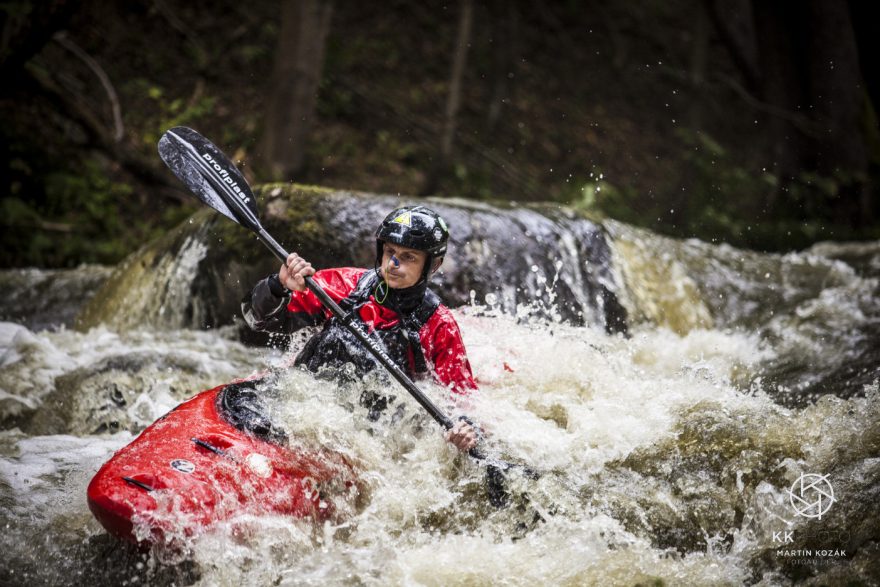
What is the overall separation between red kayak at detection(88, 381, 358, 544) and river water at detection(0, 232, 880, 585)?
0.25 feet

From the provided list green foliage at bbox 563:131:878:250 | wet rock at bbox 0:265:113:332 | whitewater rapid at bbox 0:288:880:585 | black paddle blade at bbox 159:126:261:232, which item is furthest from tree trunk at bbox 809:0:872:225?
black paddle blade at bbox 159:126:261:232

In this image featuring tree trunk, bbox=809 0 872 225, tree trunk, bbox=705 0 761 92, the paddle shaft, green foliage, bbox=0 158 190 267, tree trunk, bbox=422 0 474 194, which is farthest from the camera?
tree trunk, bbox=705 0 761 92

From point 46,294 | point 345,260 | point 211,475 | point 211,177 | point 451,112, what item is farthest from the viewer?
point 451,112

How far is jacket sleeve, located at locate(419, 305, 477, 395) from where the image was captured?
3.73 meters

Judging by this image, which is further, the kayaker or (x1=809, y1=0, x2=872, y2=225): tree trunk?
(x1=809, y1=0, x2=872, y2=225): tree trunk

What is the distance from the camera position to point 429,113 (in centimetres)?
1348

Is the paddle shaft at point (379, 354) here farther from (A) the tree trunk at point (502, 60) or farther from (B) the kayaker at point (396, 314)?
(A) the tree trunk at point (502, 60)

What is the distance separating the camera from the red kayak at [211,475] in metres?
2.97

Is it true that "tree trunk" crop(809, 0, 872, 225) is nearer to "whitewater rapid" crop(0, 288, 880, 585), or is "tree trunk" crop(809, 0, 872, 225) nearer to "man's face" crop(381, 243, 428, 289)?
"whitewater rapid" crop(0, 288, 880, 585)

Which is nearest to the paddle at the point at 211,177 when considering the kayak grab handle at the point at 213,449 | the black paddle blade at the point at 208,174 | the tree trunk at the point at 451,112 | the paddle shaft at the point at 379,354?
the black paddle blade at the point at 208,174

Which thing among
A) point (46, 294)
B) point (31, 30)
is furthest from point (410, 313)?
point (31, 30)

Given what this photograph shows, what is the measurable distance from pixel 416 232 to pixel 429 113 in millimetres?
10089

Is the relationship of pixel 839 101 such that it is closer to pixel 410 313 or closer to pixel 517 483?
pixel 410 313

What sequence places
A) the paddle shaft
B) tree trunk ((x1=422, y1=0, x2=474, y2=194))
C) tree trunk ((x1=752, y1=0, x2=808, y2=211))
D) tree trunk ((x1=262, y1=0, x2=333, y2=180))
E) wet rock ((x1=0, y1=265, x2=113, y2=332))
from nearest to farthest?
the paddle shaft
wet rock ((x1=0, y1=265, x2=113, y2=332))
tree trunk ((x1=262, y1=0, x2=333, y2=180))
tree trunk ((x1=422, y1=0, x2=474, y2=194))
tree trunk ((x1=752, y1=0, x2=808, y2=211))
